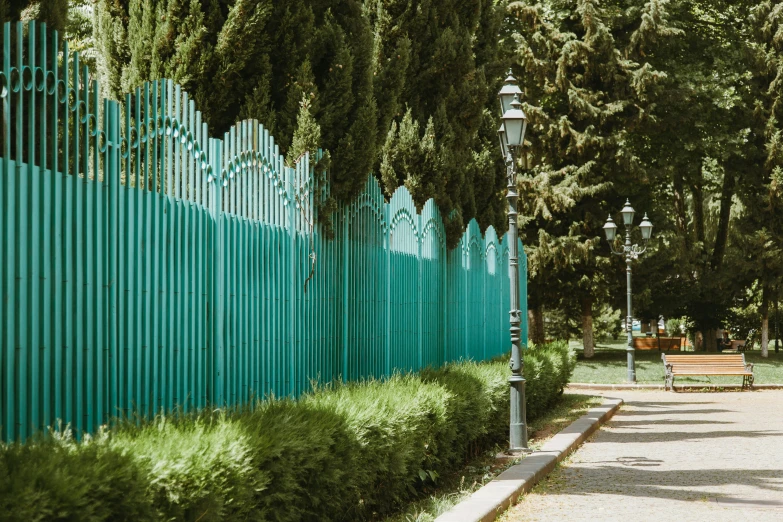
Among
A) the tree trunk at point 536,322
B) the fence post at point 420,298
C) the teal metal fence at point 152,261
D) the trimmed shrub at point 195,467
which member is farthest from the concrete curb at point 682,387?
the trimmed shrub at point 195,467

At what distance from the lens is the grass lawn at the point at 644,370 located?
27672 mm

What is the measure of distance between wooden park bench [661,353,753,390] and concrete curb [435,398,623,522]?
10801 mm

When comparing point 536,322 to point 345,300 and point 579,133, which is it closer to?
point 579,133

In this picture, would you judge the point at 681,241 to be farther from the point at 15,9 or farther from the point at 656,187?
the point at 15,9

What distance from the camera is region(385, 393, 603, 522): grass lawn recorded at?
779 centimetres

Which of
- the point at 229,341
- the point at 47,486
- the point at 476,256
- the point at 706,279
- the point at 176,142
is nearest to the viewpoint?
the point at 47,486

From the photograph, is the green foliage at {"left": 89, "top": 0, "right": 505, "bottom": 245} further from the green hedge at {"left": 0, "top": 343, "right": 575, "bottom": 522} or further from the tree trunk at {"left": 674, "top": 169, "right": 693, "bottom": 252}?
→ the tree trunk at {"left": 674, "top": 169, "right": 693, "bottom": 252}

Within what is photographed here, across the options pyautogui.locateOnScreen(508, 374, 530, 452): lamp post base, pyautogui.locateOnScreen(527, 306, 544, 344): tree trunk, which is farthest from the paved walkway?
pyautogui.locateOnScreen(527, 306, 544, 344): tree trunk

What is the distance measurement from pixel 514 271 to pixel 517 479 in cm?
375

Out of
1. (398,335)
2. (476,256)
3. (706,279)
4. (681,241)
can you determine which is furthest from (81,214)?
(706,279)

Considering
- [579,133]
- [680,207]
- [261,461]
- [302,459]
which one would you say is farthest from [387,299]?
[680,207]

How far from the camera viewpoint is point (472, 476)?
10320 mm

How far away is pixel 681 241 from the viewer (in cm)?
3538

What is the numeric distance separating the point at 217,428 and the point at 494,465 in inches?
238
